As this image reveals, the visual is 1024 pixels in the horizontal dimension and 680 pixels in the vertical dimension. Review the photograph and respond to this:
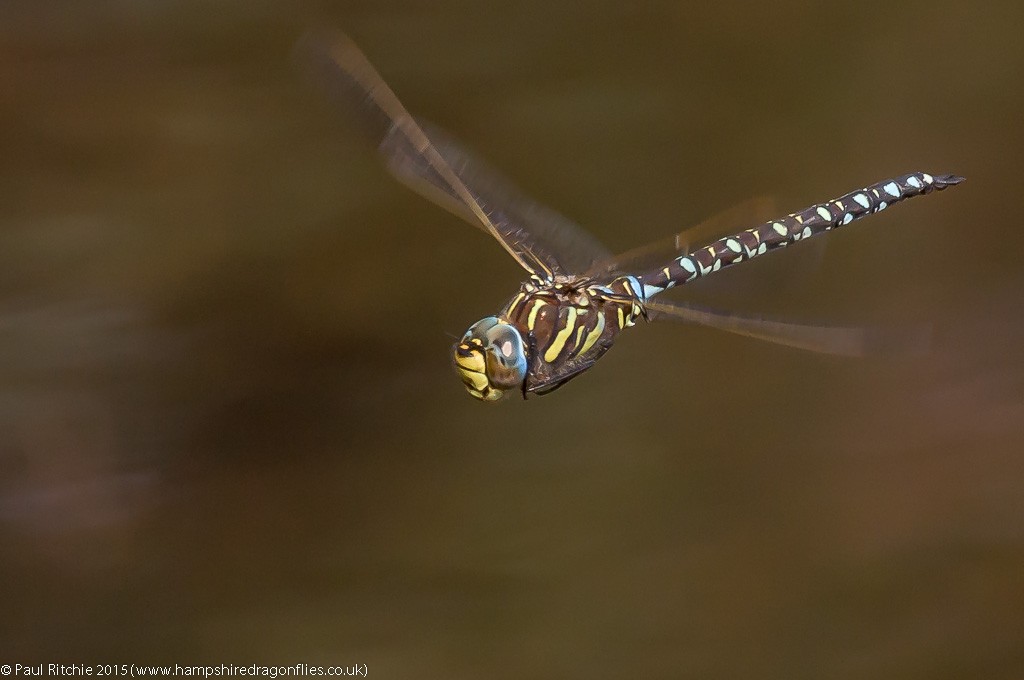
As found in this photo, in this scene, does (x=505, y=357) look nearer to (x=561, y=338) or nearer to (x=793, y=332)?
(x=561, y=338)

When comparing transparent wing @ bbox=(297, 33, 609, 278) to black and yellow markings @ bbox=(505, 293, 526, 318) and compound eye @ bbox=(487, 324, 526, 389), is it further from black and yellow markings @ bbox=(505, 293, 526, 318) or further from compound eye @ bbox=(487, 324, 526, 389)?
compound eye @ bbox=(487, 324, 526, 389)

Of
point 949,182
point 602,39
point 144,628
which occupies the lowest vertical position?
point 144,628

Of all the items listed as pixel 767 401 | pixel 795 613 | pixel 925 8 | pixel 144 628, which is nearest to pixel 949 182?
pixel 767 401

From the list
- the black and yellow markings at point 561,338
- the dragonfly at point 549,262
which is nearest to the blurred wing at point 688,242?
the dragonfly at point 549,262

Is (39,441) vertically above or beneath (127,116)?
beneath

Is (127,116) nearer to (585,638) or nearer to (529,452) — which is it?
(529,452)

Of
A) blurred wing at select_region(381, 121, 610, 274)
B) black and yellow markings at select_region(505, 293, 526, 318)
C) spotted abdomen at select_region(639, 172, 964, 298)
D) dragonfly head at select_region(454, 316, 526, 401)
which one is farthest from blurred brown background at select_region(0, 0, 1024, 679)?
dragonfly head at select_region(454, 316, 526, 401)
